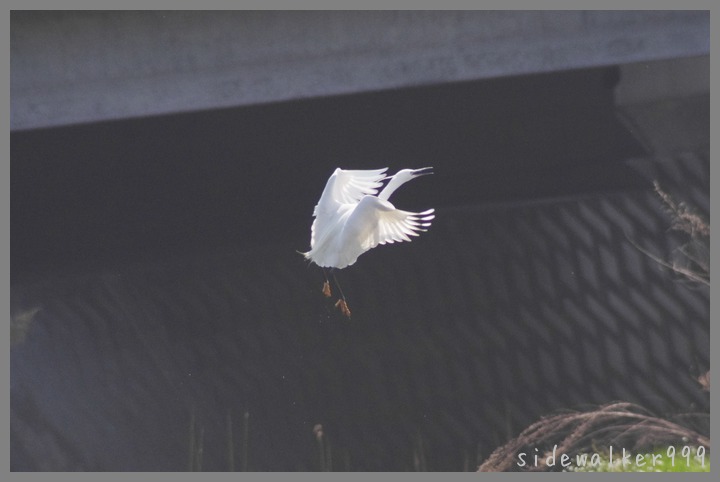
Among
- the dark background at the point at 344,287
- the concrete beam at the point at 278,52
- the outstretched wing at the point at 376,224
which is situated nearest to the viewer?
the outstretched wing at the point at 376,224

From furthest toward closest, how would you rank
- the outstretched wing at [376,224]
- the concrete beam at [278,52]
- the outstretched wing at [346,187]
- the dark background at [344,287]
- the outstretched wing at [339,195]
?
the dark background at [344,287]
the concrete beam at [278,52]
the outstretched wing at [346,187]
the outstretched wing at [339,195]
the outstretched wing at [376,224]

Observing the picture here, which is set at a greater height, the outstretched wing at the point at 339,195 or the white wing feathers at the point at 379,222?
the outstretched wing at the point at 339,195

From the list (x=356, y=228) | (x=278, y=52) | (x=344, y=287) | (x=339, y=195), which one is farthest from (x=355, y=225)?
(x=344, y=287)

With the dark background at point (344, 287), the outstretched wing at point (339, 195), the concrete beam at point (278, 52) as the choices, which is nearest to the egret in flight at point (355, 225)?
the outstretched wing at point (339, 195)

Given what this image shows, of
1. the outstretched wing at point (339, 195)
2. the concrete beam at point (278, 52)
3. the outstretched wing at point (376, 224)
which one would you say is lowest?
the outstretched wing at point (376, 224)

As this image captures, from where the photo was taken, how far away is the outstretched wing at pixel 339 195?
509cm

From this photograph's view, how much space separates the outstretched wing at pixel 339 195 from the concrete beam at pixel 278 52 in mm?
1746

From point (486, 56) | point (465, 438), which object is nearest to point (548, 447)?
point (465, 438)

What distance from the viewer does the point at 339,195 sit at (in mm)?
5379

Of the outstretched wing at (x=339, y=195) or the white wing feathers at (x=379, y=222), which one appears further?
the outstretched wing at (x=339, y=195)

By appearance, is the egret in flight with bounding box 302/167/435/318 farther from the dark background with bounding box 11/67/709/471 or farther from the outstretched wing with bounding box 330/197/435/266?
the dark background with bounding box 11/67/709/471

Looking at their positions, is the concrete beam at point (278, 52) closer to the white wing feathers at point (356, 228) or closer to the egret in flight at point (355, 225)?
the egret in flight at point (355, 225)

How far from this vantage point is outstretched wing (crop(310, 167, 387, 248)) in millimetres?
5086

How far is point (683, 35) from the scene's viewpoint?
721 cm
